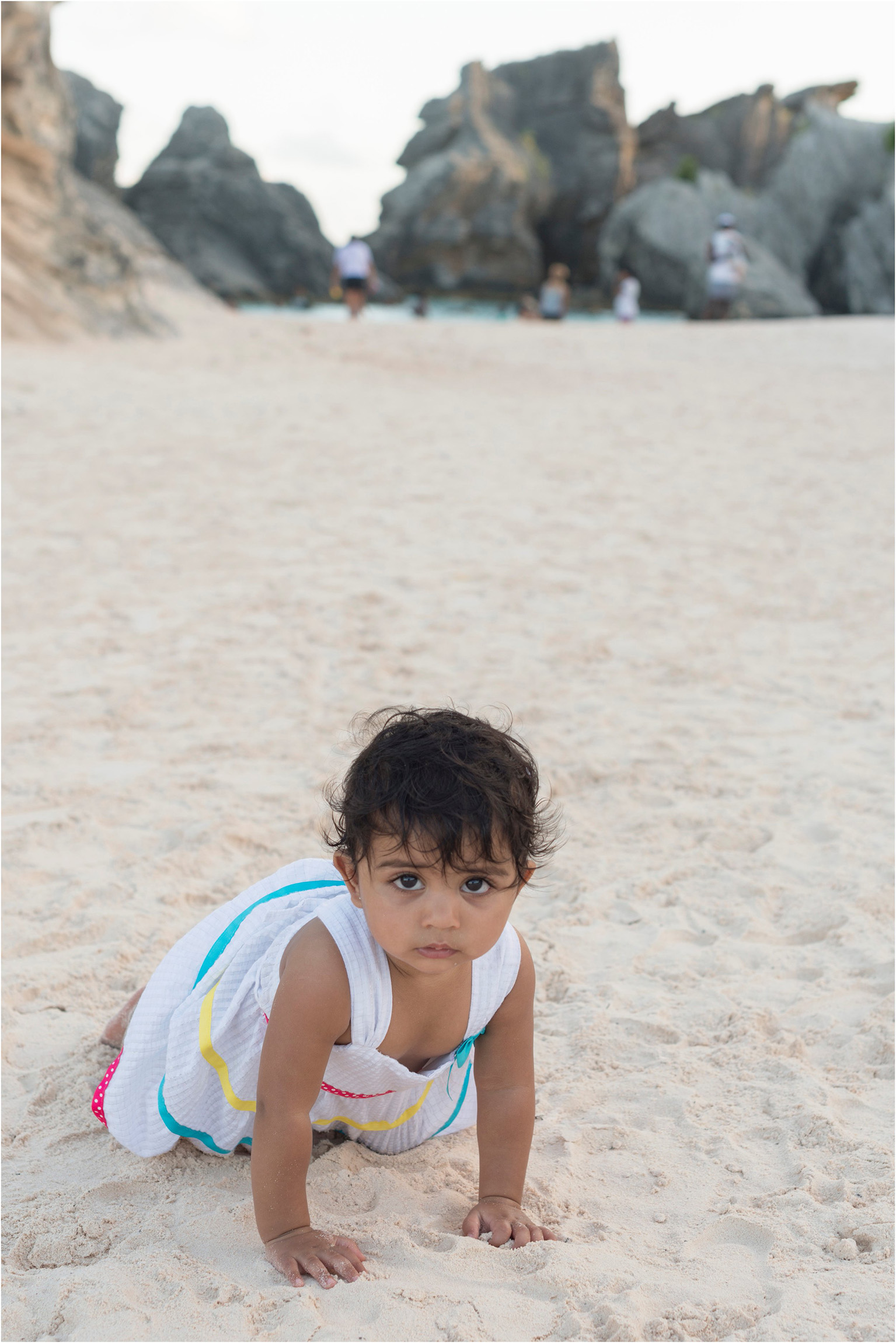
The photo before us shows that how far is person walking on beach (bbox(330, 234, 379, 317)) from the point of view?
14.5 m

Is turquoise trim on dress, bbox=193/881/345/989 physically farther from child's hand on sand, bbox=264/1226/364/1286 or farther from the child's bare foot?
child's hand on sand, bbox=264/1226/364/1286

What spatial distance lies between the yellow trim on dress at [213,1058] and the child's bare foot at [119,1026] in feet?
1.23

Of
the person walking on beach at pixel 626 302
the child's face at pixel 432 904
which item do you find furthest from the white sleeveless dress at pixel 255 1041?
the person walking on beach at pixel 626 302

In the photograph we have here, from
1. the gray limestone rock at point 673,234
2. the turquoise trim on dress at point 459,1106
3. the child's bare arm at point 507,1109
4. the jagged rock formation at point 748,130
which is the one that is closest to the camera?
the child's bare arm at point 507,1109

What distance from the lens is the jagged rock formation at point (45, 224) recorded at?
895 centimetres

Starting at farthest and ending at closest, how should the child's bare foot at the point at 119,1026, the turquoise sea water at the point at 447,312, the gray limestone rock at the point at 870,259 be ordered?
1. the gray limestone rock at the point at 870,259
2. the turquoise sea water at the point at 447,312
3. the child's bare foot at the point at 119,1026

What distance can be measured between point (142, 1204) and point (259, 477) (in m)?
5.46

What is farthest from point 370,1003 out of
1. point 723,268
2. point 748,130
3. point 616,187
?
point 616,187

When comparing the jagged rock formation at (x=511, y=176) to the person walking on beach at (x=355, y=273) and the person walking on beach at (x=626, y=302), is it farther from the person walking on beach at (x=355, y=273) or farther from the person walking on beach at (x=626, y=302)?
the person walking on beach at (x=355, y=273)

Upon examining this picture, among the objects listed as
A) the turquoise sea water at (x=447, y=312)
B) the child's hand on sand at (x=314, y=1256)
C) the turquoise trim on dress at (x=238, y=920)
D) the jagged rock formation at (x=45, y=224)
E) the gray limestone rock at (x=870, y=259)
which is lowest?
the child's hand on sand at (x=314, y=1256)

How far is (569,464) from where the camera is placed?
771 centimetres

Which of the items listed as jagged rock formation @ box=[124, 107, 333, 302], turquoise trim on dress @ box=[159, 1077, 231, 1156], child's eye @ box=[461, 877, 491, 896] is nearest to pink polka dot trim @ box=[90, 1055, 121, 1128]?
turquoise trim on dress @ box=[159, 1077, 231, 1156]

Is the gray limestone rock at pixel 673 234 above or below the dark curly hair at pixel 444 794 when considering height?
above

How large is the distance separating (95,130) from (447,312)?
10.5 m
